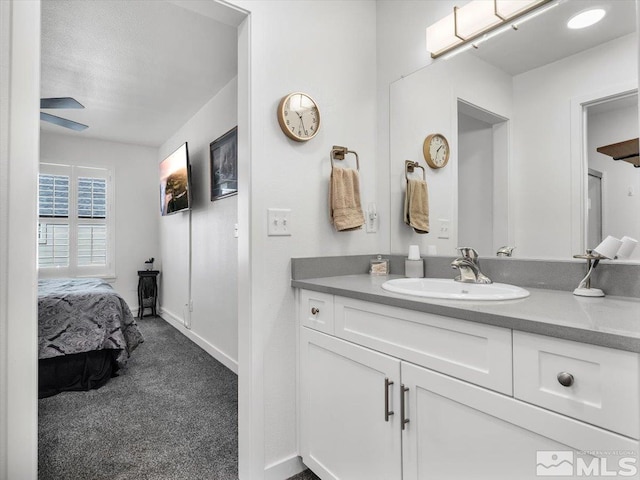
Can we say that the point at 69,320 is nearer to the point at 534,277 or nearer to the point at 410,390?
the point at 410,390

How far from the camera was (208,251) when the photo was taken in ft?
11.4

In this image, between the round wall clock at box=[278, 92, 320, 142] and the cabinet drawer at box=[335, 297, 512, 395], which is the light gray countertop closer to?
the cabinet drawer at box=[335, 297, 512, 395]

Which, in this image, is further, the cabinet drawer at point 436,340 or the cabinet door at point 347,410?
the cabinet door at point 347,410

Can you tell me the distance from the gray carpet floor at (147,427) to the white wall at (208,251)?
1.38 feet

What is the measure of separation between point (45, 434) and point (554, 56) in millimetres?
3051

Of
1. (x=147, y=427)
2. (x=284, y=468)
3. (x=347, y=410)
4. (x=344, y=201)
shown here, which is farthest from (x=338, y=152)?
(x=147, y=427)

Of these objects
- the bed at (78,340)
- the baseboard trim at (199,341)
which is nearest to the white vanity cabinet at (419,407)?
the baseboard trim at (199,341)

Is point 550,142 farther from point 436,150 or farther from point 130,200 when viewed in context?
point 130,200

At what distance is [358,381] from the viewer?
1291 mm

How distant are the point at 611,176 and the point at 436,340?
32.4 inches

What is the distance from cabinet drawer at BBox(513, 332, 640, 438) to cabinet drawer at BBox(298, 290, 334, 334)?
2.36 ft

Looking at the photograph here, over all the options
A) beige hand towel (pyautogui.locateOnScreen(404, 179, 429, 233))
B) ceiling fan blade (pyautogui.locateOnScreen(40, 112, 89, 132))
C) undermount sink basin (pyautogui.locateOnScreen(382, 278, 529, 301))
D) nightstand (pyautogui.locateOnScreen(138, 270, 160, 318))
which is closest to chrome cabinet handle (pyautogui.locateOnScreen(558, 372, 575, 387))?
undermount sink basin (pyautogui.locateOnScreen(382, 278, 529, 301))

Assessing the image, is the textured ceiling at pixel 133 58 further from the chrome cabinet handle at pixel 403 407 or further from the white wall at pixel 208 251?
the chrome cabinet handle at pixel 403 407

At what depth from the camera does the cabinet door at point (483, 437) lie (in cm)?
76
